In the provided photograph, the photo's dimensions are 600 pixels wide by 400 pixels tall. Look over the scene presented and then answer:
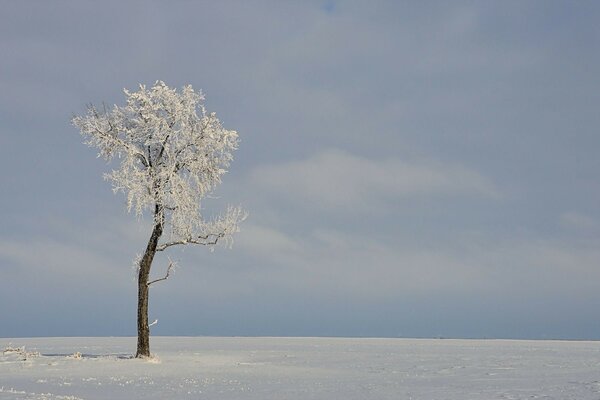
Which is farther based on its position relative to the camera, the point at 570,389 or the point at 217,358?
the point at 217,358

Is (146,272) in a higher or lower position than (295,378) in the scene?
higher

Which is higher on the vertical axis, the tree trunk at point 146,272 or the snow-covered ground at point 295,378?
the tree trunk at point 146,272

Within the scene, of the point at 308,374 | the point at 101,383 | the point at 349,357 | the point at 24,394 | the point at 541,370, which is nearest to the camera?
the point at 24,394

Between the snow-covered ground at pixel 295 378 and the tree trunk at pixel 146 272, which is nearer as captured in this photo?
the snow-covered ground at pixel 295 378

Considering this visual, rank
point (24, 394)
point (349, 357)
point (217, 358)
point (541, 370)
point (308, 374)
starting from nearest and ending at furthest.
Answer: point (24, 394) < point (308, 374) < point (541, 370) < point (217, 358) < point (349, 357)

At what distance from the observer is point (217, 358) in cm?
3331

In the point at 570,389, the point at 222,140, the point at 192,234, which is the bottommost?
Result: the point at 570,389

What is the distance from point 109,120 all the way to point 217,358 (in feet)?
41.8

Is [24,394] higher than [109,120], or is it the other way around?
[109,120]

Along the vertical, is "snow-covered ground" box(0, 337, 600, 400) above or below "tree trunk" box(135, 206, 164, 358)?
below

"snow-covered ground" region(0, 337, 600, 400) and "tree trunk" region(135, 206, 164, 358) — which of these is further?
"tree trunk" region(135, 206, 164, 358)

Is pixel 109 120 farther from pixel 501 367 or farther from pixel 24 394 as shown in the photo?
pixel 501 367

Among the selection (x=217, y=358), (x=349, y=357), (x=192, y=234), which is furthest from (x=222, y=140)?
(x=349, y=357)

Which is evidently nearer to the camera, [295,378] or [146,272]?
[295,378]
